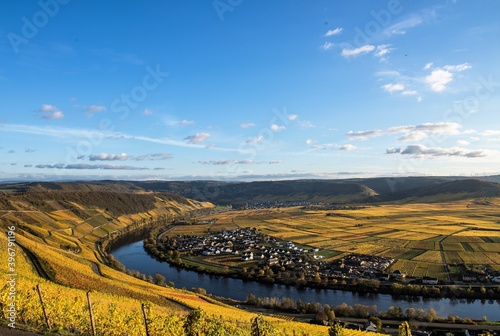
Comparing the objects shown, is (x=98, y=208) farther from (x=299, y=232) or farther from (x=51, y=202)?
(x=299, y=232)

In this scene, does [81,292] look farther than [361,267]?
No

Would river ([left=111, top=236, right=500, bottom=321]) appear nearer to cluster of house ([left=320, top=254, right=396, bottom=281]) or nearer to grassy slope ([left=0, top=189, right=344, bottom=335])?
cluster of house ([left=320, top=254, right=396, bottom=281])

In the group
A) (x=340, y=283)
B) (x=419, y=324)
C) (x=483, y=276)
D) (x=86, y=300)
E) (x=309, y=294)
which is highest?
(x=86, y=300)

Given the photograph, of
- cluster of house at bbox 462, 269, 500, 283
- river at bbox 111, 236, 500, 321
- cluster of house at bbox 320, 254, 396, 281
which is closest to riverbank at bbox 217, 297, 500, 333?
river at bbox 111, 236, 500, 321

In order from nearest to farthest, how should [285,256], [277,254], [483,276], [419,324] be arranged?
[419,324]
[483,276]
[285,256]
[277,254]

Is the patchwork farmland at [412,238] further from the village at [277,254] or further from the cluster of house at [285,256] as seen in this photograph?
the village at [277,254]

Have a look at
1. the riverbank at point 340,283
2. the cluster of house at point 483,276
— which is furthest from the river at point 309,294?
the cluster of house at point 483,276

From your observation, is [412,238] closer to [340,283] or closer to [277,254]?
[277,254]

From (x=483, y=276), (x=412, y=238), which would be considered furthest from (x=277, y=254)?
(x=483, y=276)
